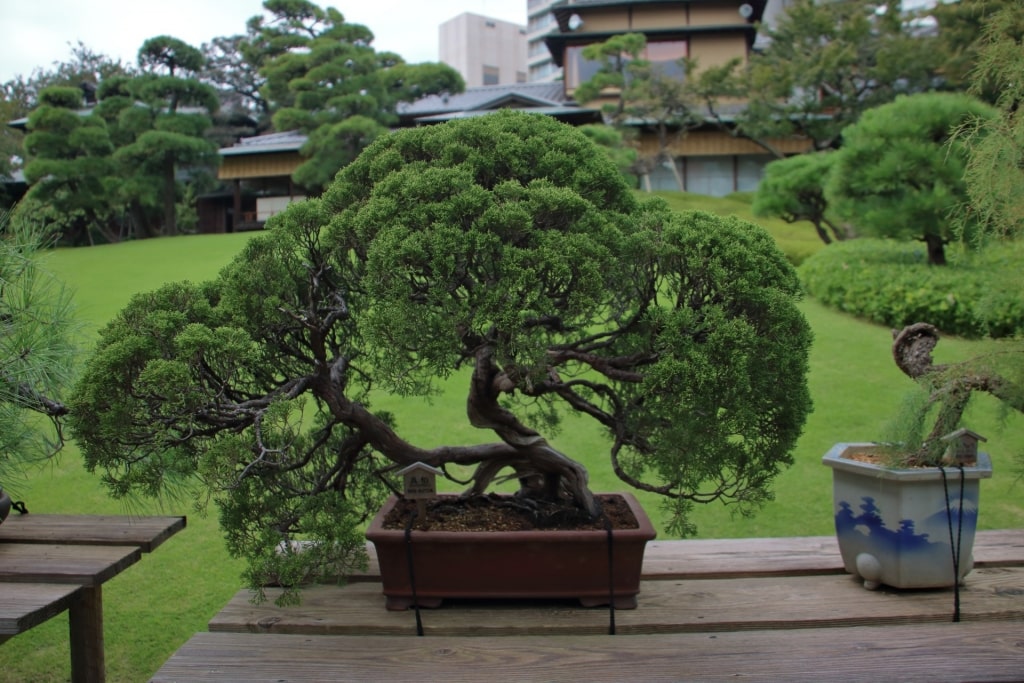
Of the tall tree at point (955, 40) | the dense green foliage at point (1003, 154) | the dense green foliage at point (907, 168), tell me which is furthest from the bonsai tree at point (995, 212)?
the tall tree at point (955, 40)

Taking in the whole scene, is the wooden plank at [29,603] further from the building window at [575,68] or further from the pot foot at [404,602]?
the building window at [575,68]

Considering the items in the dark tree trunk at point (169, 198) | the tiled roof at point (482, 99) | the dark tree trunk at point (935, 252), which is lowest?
the dark tree trunk at point (935, 252)

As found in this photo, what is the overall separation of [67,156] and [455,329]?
15951 millimetres

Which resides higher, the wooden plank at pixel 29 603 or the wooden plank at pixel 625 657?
the wooden plank at pixel 29 603

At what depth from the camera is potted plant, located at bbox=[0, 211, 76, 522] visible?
87.7 inches

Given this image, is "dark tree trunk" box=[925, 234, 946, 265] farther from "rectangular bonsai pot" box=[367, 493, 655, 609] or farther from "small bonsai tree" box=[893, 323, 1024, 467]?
"rectangular bonsai pot" box=[367, 493, 655, 609]

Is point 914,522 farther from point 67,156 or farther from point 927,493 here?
point 67,156

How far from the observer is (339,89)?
15.2 m

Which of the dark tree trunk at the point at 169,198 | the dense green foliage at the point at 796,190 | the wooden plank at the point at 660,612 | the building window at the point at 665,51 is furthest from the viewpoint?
the building window at the point at 665,51

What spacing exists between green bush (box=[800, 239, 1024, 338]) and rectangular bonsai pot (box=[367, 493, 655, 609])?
466cm

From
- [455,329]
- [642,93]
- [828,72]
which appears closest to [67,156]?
[642,93]

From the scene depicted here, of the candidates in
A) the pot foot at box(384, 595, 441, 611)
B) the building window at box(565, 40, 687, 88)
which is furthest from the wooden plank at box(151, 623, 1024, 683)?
the building window at box(565, 40, 687, 88)

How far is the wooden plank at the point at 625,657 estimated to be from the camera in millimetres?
1800

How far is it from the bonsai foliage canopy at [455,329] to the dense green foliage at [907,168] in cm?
581
